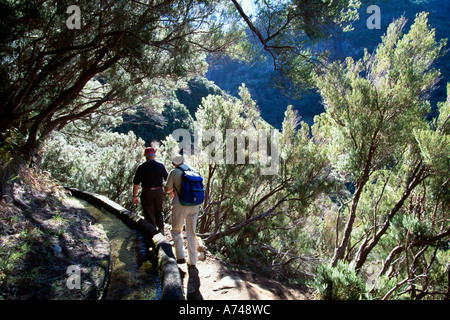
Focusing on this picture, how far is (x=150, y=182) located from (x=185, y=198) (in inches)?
47.9

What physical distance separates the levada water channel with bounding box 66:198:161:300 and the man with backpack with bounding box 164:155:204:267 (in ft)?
1.65

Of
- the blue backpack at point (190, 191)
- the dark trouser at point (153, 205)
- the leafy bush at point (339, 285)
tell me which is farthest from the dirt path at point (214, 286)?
the dark trouser at point (153, 205)

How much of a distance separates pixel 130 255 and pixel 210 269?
3.87 feet

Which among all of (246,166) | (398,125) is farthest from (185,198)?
(246,166)

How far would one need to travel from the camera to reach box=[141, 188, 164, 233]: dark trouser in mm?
4223

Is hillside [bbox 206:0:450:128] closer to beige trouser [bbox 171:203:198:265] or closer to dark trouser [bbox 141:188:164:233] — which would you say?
beige trouser [bbox 171:203:198:265]

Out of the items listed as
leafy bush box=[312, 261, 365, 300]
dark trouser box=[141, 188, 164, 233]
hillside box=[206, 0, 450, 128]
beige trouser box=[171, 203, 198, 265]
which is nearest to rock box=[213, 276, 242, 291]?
beige trouser box=[171, 203, 198, 265]

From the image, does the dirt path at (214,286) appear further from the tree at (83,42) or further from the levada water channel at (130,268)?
the tree at (83,42)

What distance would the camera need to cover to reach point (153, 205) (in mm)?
4363

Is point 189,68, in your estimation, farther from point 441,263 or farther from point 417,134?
point 441,263

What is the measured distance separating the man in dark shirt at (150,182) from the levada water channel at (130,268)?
1.75 ft

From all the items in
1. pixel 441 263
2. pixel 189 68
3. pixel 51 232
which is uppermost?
pixel 189 68
